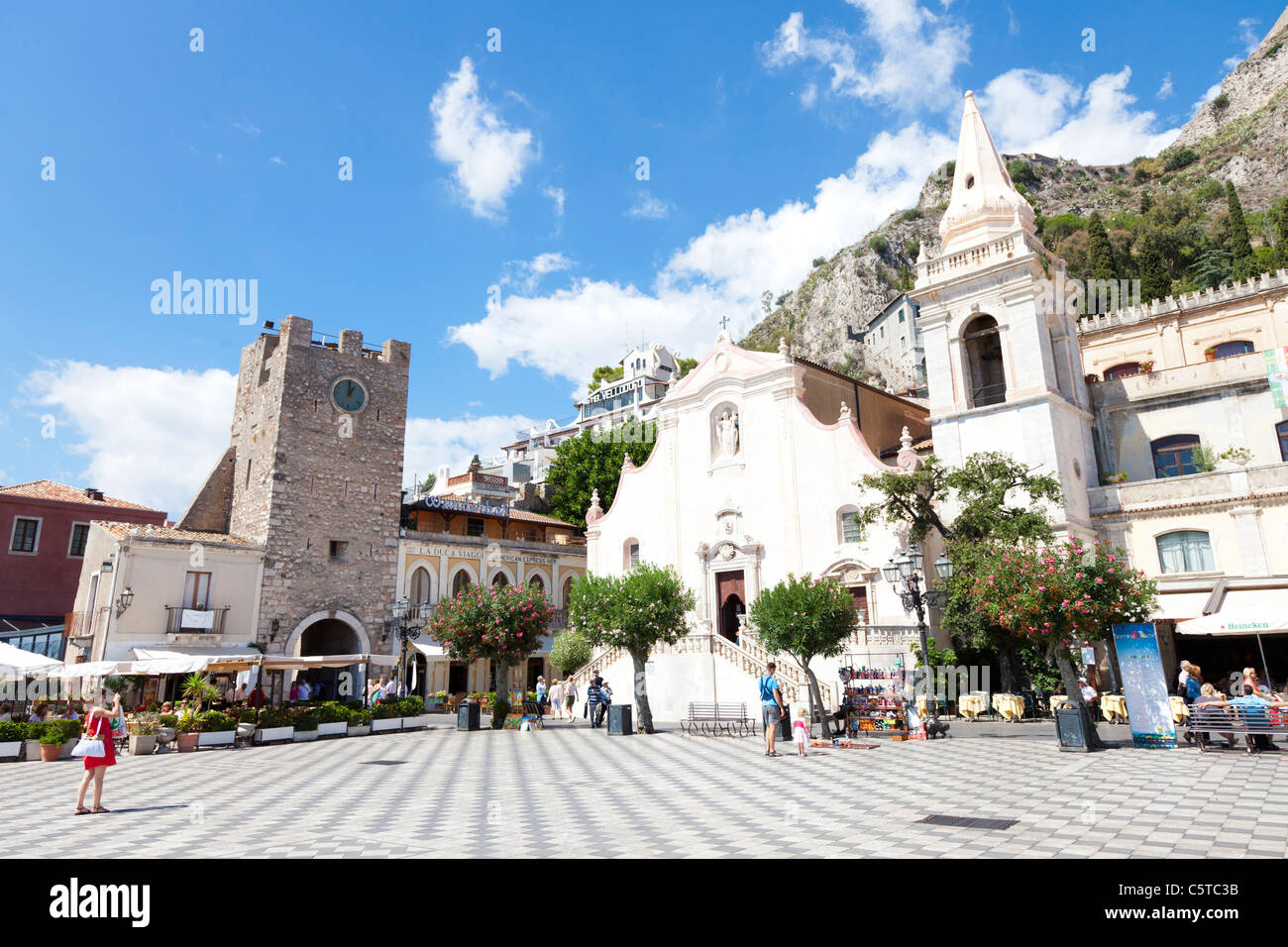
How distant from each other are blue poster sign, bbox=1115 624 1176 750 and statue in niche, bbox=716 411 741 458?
18.8 metres

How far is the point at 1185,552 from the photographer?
25.1 meters

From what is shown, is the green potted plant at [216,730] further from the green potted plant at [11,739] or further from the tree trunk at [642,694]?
the tree trunk at [642,694]

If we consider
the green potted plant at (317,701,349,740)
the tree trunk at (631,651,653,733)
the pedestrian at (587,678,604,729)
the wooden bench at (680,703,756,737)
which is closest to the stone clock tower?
the green potted plant at (317,701,349,740)

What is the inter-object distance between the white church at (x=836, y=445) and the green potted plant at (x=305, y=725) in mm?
10059

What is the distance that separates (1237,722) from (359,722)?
22.8 meters

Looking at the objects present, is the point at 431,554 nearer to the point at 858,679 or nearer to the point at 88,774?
the point at 858,679

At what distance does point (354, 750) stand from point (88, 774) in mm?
9387

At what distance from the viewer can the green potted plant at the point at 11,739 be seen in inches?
760

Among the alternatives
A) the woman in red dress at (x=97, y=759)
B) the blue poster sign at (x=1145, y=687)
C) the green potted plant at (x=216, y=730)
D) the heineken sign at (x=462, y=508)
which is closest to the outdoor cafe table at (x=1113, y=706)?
the blue poster sign at (x=1145, y=687)

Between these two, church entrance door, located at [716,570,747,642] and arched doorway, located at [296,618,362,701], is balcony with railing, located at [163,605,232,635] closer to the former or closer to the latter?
arched doorway, located at [296,618,362,701]

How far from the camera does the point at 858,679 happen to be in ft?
78.2

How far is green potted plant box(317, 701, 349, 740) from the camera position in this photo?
78.3ft

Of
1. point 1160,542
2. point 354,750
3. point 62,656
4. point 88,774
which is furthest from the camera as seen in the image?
point 62,656
